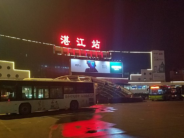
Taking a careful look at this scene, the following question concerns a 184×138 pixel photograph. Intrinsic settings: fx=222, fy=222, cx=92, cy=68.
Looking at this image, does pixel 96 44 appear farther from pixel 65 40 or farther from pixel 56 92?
pixel 56 92

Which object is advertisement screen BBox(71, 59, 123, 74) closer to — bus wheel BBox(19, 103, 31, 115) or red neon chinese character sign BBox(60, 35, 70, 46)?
red neon chinese character sign BBox(60, 35, 70, 46)

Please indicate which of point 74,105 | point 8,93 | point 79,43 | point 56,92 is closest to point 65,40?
point 79,43

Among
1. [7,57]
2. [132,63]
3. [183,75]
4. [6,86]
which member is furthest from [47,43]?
[183,75]

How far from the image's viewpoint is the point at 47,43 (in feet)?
166

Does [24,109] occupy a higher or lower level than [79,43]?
lower

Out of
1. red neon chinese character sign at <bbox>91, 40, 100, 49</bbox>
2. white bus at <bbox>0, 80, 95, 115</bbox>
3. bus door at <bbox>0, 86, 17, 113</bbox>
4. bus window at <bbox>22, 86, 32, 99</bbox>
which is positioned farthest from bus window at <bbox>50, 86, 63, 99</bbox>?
red neon chinese character sign at <bbox>91, 40, 100, 49</bbox>

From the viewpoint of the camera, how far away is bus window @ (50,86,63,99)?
20441mm

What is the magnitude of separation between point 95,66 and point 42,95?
31.9 m

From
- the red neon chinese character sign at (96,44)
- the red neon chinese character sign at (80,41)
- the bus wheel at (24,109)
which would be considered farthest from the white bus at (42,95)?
the red neon chinese character sign at (96,44)

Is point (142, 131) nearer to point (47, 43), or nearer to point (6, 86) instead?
point (6, 86)

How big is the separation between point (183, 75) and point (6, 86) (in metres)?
67.3

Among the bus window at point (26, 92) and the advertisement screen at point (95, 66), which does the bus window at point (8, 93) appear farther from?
the advertisement screen at point (95, 66)

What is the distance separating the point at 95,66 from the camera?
51.0 metres

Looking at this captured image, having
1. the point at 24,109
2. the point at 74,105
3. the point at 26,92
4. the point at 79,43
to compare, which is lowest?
the point at 74,105
